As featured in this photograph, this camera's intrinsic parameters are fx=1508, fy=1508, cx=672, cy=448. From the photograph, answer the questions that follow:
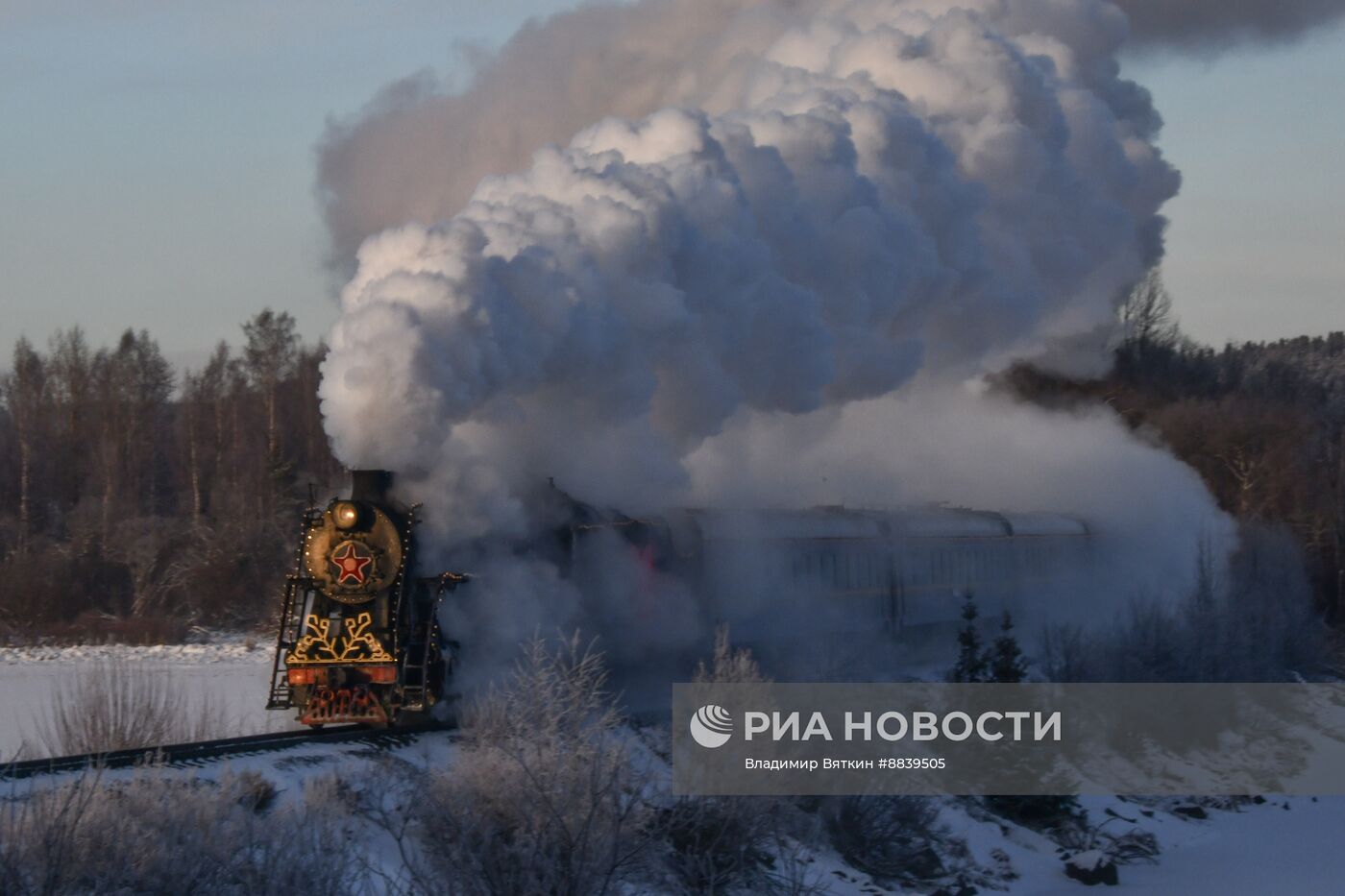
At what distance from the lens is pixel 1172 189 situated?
32625 millimetres

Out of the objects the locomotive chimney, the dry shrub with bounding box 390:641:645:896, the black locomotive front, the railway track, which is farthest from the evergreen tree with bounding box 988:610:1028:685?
the dry shrub with bounding box 390:641:645:896

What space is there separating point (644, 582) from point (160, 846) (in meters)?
9.22

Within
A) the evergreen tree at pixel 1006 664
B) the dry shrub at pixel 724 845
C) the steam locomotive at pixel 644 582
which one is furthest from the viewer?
the evergreen tree at pixel 1006 664

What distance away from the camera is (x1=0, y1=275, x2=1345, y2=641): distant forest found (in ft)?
135

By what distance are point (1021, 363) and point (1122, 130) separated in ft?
28.7

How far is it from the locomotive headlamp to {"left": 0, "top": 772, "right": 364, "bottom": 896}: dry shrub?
17.4 feet

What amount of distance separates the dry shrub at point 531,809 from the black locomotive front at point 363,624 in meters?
2.95

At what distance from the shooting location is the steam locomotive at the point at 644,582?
50.8 feet

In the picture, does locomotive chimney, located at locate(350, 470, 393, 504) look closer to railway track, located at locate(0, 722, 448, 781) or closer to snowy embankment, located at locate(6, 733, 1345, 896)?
railway track, located at locate(0, 722, 448, 781)

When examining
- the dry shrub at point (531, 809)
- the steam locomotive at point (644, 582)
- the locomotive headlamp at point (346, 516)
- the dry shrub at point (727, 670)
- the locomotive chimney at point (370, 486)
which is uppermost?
the locomotive chimney at point (370, 486)

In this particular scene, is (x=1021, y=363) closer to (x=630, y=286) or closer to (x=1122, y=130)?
(x=1122, y=130)

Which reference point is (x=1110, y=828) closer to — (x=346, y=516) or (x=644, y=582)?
(x=644, y=582)

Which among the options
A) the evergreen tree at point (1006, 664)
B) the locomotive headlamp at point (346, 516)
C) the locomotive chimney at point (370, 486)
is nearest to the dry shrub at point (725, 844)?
the locomotive headlamp at point (346, 516)

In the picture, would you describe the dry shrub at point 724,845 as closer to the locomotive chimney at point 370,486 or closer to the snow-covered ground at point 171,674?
the locomotive chimney at point 370,486
